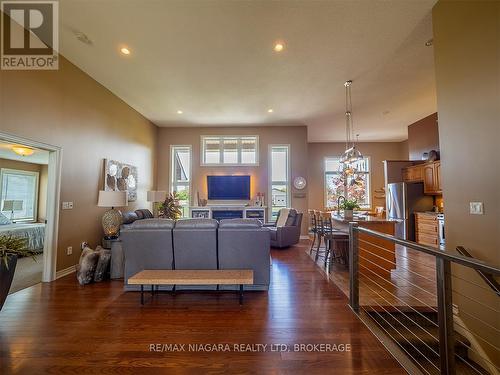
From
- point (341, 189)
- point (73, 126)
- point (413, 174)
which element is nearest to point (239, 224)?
point (73, 126)

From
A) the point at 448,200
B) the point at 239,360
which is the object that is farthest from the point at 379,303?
the point at 239,360

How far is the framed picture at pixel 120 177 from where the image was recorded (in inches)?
192

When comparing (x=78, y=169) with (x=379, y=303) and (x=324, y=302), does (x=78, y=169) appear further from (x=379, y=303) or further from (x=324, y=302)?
(x=379, y=303)

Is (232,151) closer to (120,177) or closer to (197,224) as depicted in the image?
(120,177)

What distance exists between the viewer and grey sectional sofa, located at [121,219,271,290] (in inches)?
121

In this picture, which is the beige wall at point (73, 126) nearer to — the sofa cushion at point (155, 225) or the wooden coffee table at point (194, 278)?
the sofa cushion at point (155, 225)

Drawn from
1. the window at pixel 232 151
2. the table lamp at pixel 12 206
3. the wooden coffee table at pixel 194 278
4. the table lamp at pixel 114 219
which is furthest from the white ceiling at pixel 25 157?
the wooden coffee table at pixel 194 278

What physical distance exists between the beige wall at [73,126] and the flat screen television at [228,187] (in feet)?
8.68

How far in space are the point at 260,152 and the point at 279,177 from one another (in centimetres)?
104

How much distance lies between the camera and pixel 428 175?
589cm

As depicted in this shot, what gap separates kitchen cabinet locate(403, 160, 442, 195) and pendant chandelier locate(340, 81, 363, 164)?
6.04ft

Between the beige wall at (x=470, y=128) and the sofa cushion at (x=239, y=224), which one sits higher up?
the beige wall at (x=470, y=128)

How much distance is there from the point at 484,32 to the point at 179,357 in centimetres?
405

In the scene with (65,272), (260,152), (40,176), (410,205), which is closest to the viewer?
(65,272)
